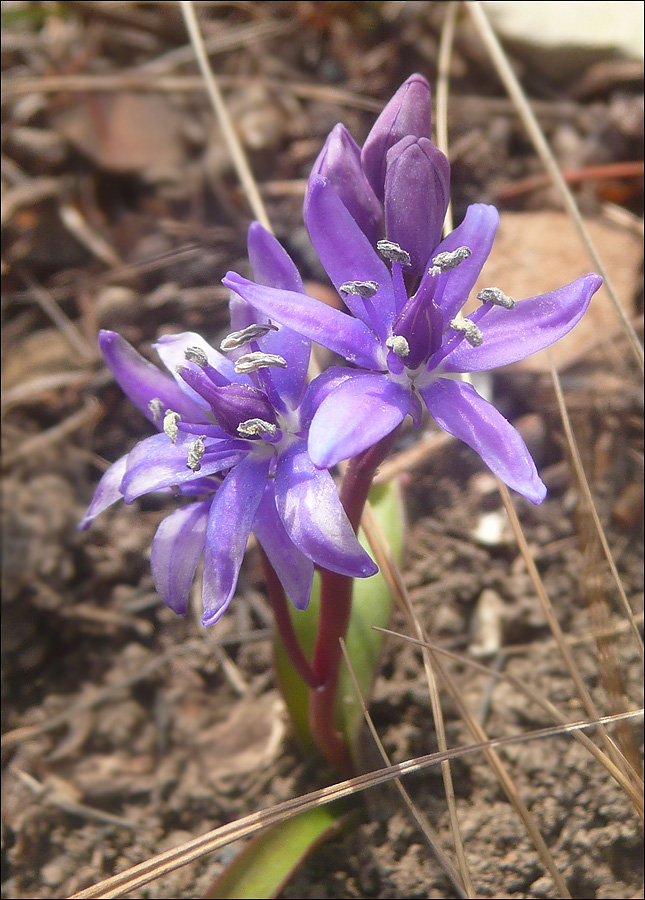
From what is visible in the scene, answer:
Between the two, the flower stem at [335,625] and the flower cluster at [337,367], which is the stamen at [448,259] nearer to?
the flower cluster at [337,367]

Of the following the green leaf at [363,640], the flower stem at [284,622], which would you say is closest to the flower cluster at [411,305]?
the flower stem at [284,622]

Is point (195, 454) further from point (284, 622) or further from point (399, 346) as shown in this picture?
point (284, 622)

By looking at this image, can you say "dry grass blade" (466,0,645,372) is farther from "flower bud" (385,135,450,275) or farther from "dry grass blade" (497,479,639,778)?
"flower bud" (385,135,450,275)

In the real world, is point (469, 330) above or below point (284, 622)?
above

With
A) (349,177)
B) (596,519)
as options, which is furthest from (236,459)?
(596,519)

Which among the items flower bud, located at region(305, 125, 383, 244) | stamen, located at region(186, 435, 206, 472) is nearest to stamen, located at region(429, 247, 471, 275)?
flower bud, located at region(305, 125, 383, 244)

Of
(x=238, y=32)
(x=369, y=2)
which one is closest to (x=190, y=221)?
(x=238, y=32)
